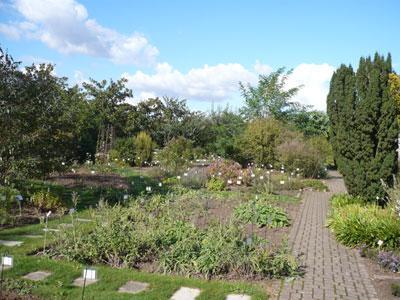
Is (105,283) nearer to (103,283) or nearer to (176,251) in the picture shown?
(103,283)

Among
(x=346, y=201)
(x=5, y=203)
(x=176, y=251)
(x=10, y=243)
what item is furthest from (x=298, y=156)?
(x=10, y=243)

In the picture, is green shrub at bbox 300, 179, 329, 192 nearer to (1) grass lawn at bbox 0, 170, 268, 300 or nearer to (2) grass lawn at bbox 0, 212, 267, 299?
(1) grass lawn at bbox 0, 170, 268, 300

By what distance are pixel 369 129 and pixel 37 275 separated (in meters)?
8.05

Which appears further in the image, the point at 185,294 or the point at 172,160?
the point at 172,160

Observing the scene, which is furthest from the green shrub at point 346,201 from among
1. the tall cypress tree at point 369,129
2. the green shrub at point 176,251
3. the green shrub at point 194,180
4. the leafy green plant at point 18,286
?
the leafy green plant at point 18,286

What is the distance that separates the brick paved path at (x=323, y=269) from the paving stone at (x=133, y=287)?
174cm

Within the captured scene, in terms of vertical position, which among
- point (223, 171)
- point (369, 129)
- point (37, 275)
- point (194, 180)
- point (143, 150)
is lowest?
point (37, 275)

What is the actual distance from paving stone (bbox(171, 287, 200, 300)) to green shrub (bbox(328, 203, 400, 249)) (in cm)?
416

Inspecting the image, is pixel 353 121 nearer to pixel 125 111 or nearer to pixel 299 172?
pixel 299 172

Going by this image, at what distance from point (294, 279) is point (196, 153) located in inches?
735

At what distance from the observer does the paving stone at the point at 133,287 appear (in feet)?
18.4

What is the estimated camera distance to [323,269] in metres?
7.11

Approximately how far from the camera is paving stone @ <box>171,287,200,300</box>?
547 centimetres

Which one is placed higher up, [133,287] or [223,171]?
[223,171]
